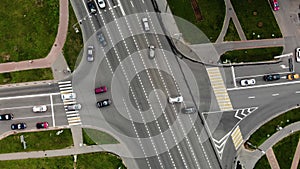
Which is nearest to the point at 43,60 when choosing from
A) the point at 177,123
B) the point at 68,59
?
the point at 68,59

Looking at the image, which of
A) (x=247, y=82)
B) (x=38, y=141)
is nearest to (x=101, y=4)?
(x=38, y=141)

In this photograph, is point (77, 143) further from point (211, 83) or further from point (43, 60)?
point (211, 83)

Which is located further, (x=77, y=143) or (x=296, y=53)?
(x=296, y=53)

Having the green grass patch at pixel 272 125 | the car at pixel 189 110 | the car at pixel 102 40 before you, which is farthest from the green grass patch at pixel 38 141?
the green grass patch at pixel 272 125

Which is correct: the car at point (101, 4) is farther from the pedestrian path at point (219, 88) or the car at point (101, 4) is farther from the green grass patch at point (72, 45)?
the pedestrian path at point (219, 88)

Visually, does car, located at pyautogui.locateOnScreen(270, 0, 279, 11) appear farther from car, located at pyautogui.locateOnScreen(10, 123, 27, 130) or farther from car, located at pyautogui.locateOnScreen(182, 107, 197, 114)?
car, located at pyautogui.locateOnScreen(10, 123, 27, 130)

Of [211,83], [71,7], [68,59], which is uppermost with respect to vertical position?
[71,7]
